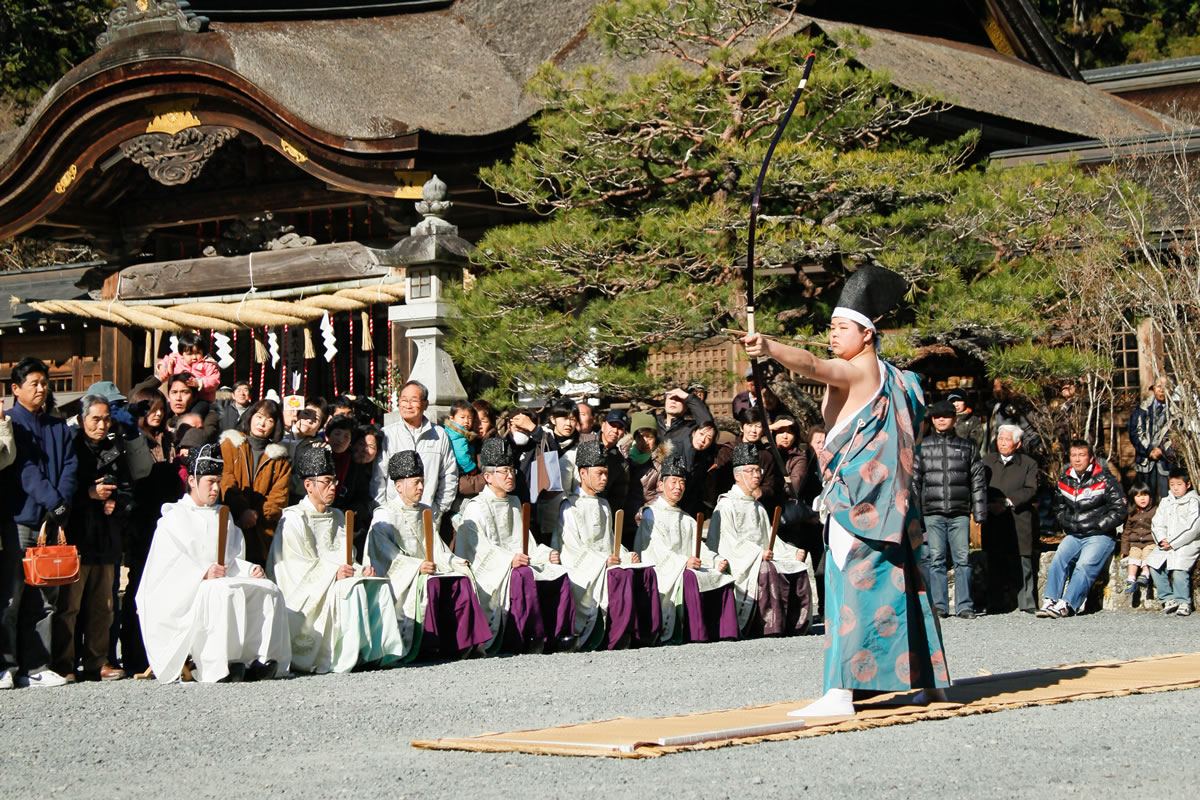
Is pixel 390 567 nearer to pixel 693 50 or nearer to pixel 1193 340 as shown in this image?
pixel 693 50

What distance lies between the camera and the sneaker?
639 centimetres

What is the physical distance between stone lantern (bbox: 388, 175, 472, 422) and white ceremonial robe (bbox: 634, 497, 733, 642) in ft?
7.33

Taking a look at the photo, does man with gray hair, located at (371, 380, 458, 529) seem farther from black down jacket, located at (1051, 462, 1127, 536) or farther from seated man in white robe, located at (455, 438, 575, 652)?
black down jacket, located at (1051, 462, 1127, 536)

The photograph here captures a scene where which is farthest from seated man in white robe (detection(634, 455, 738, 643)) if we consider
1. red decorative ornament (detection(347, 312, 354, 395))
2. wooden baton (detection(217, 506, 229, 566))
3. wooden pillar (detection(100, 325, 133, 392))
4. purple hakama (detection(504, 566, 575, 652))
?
wooden pillar (detection(100, 325, 133, 392))

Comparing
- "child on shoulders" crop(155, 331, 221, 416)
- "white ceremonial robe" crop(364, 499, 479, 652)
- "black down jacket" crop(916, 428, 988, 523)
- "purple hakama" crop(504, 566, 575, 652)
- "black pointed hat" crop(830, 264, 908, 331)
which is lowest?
"purple hakama" crop(504, 566, 575, 652)

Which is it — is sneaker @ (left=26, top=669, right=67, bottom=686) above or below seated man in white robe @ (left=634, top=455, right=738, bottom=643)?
below

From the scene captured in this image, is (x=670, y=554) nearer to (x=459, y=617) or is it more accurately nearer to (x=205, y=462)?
(x=459, y=617)

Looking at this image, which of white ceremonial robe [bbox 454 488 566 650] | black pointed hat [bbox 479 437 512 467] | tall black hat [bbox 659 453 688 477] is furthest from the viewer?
tall black hat [bbox 659 453 688 477]

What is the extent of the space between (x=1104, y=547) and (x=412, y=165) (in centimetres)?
537

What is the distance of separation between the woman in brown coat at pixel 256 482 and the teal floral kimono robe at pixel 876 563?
3.26 metres

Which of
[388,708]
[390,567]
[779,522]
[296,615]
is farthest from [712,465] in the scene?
[388,708]

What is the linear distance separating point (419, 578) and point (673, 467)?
1.74 metres

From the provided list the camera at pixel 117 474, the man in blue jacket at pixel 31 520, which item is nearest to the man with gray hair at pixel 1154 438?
the camera at pixel 117 474

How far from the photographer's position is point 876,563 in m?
4.91
